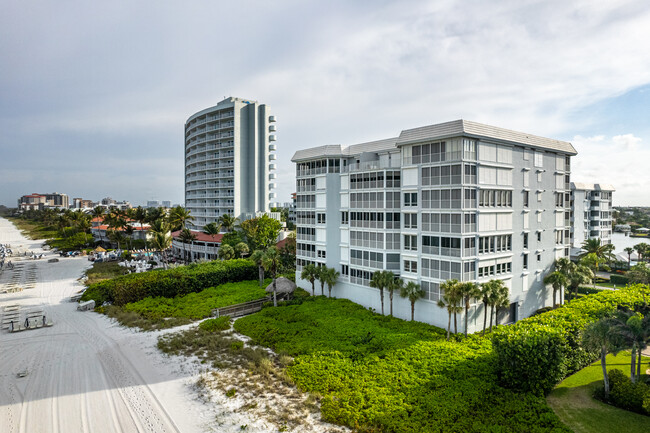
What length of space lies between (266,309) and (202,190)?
73302 mm

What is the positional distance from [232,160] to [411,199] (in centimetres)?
7312

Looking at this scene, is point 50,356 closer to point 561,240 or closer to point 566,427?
point 566,427

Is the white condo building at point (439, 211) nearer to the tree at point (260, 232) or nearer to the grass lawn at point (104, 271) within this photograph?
the tree at point (260, 232)

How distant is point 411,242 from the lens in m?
37.6

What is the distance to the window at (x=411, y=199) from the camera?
37156 millimetres

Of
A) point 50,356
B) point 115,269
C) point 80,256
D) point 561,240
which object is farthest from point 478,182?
point 80,256

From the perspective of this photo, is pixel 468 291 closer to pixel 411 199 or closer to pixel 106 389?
pixel 411 199

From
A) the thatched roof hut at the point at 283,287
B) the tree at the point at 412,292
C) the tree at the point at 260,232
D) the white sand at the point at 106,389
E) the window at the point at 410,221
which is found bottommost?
the white sand at the point at 106,389

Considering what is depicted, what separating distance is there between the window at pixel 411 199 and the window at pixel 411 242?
11.7 feet

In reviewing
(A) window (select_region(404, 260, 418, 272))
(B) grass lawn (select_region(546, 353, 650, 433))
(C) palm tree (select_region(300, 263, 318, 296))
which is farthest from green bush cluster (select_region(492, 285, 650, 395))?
(C) palm tree (select_region(300, 263, 318, 296))

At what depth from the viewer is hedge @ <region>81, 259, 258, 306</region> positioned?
4453cm

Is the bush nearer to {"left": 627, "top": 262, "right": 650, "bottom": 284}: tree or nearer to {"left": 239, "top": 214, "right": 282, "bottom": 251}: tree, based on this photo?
{"left": 627, "top": 262, "right": 650, "bottom": 284}: tree

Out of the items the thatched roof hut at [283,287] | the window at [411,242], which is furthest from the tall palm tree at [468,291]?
the thatched roof hut at [283,287]

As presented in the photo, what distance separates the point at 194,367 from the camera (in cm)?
2798
